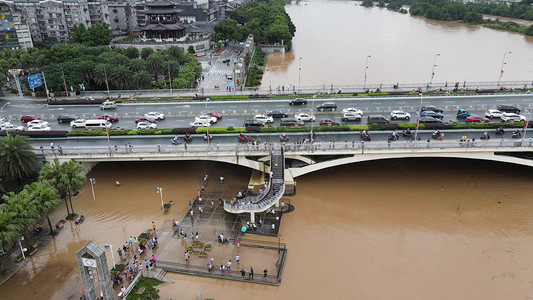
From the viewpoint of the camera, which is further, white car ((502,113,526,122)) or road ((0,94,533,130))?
road ((0,94,533,130))

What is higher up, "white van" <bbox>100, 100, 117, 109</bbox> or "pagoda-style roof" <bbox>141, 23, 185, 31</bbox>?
"pagoda-style roof" <bbox>141, 23, 185, 31</bbox>

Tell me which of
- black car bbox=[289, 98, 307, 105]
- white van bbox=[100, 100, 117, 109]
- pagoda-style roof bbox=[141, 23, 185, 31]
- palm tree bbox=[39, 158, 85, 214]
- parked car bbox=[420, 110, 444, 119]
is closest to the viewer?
palm tree bbox=[39, 158, 85, 214]

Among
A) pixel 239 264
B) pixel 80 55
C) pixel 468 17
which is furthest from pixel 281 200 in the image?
pixel 468 17

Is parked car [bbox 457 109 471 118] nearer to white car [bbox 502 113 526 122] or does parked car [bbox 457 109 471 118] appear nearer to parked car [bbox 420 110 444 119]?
parked car [bbox 420 110 444 119]

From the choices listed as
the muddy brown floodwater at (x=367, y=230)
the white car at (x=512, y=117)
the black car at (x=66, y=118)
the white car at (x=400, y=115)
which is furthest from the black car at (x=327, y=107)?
the black car at (x=66, y=118)

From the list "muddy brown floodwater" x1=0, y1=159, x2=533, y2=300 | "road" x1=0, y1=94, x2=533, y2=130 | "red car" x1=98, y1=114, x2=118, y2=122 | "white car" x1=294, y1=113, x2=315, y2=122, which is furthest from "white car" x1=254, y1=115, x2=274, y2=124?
"red car" x1=98, y1=114, x2=118, y2=122

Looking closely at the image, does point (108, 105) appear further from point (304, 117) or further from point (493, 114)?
point (493, 114)

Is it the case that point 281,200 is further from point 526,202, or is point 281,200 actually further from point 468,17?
point 468,17
